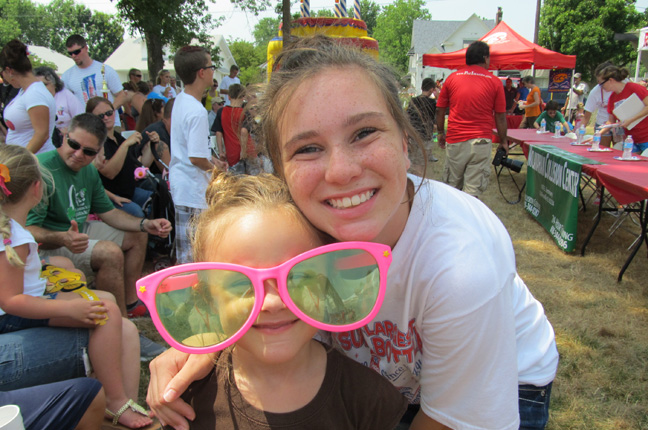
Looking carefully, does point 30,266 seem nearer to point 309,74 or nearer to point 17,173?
point 17,173

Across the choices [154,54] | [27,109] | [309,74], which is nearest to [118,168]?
[27,109]

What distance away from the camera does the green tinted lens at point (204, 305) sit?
987mm

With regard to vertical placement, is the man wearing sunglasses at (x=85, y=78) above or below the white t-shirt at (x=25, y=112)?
above

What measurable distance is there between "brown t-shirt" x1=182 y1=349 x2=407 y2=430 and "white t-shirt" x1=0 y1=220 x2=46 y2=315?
155 centimetres

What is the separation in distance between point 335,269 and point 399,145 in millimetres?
381

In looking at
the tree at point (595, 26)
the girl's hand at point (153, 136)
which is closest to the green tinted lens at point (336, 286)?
the girl's hand at point (153, 136)

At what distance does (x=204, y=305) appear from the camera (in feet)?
3.36

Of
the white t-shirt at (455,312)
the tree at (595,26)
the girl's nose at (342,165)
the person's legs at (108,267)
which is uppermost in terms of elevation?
the tree at (595,26)

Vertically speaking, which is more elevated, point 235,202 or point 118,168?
point 235,202

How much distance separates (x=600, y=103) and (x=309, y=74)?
932 centimetres

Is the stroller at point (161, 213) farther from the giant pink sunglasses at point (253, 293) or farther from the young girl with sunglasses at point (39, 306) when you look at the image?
the giant pink sunglasses at point (253, 293)

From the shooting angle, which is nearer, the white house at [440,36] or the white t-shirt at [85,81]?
the white t-shirt at [85,81]

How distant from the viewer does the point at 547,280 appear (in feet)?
15.0

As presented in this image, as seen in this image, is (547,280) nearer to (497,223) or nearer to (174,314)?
(497,223)
